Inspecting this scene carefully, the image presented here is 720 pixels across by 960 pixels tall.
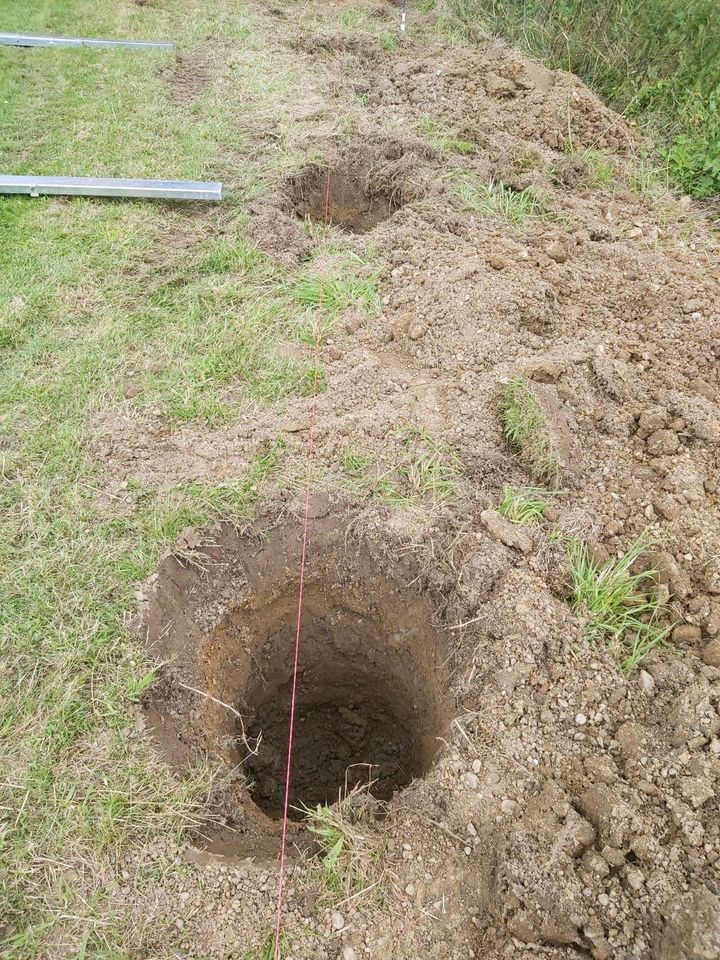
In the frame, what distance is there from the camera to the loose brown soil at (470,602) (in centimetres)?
171

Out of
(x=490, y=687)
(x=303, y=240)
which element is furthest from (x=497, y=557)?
(x=303, y=240)

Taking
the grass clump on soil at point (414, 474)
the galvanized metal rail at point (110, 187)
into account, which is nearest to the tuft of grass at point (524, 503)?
the grass clump on soil at point (414, 474)

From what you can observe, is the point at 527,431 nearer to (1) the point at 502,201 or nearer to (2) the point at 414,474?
(2) the point at 414,474

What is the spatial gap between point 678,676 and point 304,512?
1.38 metres

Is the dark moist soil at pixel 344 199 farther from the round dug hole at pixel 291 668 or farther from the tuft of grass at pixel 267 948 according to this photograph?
the tuft of grass at pixel 267 948

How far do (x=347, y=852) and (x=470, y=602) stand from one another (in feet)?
2.86

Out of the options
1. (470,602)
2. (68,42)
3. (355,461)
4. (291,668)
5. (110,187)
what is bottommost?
(291,668)

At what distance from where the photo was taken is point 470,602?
2.29 meters

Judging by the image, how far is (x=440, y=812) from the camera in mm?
1857

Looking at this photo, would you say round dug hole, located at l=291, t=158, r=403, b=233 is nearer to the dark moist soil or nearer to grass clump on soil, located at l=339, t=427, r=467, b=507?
the dark moist soil

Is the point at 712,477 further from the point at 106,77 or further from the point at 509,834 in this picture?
the point at 106,77

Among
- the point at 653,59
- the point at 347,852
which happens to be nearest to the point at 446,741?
the point at 347,852

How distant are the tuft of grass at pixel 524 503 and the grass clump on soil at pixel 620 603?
0.63 feet

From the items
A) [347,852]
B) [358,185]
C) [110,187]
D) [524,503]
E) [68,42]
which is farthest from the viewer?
[68,42]
